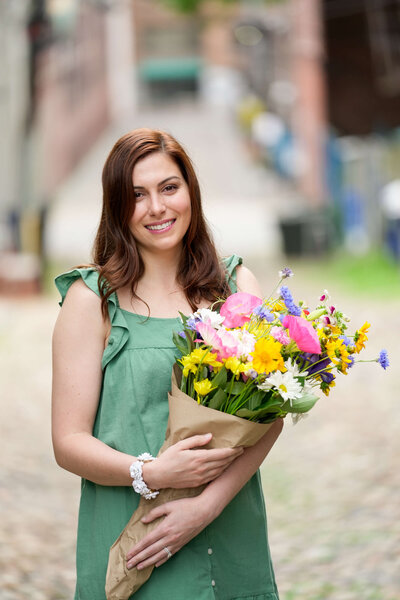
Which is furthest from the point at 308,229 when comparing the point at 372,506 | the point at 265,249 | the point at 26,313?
the point at 372,506

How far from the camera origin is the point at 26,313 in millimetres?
12938

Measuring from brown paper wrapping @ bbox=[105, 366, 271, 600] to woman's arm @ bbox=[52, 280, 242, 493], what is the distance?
0.04 meters

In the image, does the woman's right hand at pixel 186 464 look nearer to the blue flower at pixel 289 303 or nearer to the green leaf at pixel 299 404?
the green leaf at pixel 299 404

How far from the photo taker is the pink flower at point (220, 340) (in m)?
2.40

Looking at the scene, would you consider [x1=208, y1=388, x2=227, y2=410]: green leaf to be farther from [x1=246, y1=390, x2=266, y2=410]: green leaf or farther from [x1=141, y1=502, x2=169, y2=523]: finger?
[x1=141, y1=502, x2=169, y2=523]: finger

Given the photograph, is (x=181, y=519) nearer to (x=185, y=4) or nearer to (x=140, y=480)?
(x=140, y=480)

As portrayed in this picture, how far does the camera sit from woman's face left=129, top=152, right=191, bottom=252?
2641 mm

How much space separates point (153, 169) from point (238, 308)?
1.52 feet

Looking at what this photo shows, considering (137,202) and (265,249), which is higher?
(265,249)

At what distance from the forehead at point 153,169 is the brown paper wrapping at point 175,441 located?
1.74 ft

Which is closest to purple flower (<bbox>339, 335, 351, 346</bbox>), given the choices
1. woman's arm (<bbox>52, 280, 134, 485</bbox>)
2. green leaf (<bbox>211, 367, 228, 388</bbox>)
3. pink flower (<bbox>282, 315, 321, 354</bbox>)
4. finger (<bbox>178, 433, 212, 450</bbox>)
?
pink flower (<bbox>282, 315, 321, 354</bbox>)

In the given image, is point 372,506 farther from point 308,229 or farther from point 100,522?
point 308,229

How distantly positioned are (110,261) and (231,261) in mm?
410

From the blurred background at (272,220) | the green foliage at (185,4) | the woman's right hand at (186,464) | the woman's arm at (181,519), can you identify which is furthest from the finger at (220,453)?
the green foliage at (185,4)
